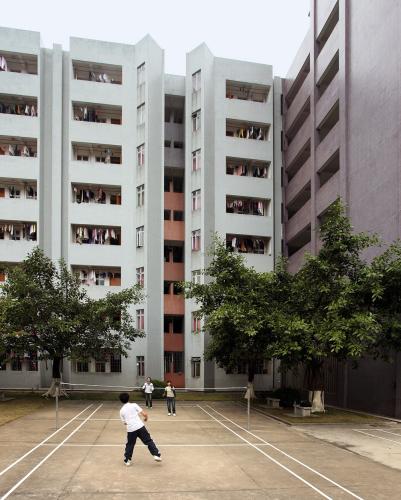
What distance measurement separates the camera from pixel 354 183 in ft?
104

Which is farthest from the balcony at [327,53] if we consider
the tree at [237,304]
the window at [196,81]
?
the tree at [237,304]

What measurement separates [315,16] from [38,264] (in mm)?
26136

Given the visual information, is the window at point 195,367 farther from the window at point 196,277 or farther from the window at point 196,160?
the window at point 196,160

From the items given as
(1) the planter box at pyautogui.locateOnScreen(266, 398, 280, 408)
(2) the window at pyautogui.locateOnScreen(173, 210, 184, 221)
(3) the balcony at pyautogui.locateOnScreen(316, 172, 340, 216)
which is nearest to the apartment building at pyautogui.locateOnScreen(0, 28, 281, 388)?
(2) the window at pyautogui.locateOnScreen(173, 210, 184, 221)

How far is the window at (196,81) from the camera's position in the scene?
46.0m

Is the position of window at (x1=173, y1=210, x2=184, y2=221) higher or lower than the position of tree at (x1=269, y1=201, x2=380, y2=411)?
higher

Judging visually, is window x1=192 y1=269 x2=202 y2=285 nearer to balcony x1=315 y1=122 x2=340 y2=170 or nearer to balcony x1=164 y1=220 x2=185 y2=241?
balcony x1=164 y1=220 x2=185 y2=241

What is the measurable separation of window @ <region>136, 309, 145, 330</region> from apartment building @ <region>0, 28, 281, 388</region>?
0.11m

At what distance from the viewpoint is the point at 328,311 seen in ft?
80.5

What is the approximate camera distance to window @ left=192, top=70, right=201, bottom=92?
46.0m

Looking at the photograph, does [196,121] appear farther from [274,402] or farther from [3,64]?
[274,402]

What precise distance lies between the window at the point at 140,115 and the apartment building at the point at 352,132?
12.2 m

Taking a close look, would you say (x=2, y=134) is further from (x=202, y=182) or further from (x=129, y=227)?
(x=202, y=182)

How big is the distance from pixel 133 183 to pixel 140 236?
444 centimetres
